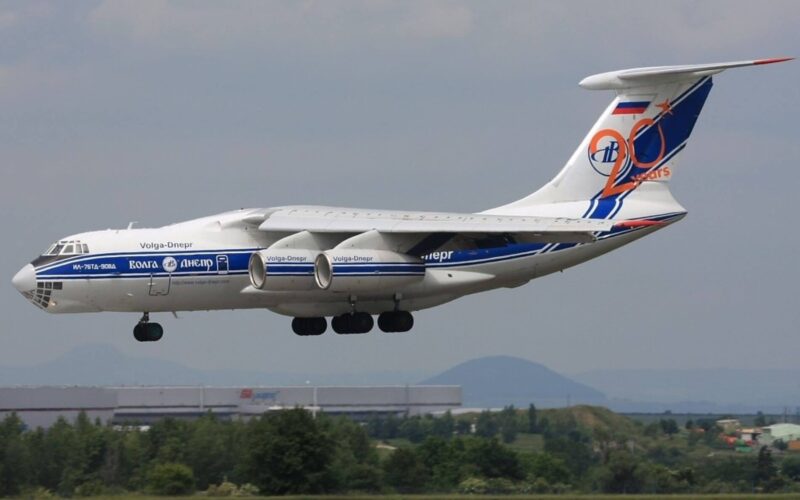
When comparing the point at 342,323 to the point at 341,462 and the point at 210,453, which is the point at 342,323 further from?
the point at 210,453

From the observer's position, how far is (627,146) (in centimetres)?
2477

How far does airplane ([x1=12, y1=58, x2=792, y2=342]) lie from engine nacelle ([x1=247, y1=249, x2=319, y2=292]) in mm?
19

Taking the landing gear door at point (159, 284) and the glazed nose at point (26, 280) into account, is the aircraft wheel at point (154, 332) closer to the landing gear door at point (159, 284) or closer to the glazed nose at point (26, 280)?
the landing gear door at point (159, 284)

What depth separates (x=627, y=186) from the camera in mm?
24688

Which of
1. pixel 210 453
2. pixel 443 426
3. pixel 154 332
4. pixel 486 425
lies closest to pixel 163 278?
pixel 154 332

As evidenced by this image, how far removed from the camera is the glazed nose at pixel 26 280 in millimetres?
22078

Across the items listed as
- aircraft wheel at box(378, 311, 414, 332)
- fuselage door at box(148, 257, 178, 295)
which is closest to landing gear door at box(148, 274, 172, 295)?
fuselage door at box(148, 257, 178, 295)

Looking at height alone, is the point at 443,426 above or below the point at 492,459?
above

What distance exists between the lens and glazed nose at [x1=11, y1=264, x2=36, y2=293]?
2208 cm

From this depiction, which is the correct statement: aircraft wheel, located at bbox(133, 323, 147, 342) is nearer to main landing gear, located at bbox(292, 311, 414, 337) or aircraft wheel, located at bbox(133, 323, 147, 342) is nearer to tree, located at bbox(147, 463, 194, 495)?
main landing gear, located at bbox(292, 311, 414, 337)

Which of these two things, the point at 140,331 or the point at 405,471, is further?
the point at 405,471

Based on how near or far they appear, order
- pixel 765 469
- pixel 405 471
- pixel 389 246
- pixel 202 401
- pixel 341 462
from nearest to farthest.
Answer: pixel 389 246 < pixel 341 462 < pixel 405 471 < pixel 765 469 < pixel 202 401

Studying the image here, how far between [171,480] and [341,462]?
9.40 feet

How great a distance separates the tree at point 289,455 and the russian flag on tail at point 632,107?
7.63m
